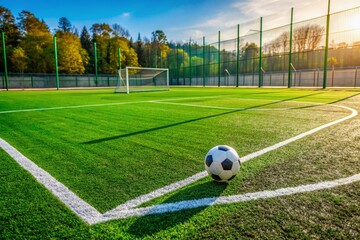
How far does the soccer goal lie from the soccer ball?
1895cm

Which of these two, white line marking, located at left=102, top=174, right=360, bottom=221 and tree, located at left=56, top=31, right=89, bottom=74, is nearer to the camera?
white line marking, located at left=102, top=174, right=360, bottom=221

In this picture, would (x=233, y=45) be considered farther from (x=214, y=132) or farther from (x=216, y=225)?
(x=216, y=225)

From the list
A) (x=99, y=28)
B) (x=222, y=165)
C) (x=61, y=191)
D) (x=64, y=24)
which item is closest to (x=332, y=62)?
(x=222, y=165)

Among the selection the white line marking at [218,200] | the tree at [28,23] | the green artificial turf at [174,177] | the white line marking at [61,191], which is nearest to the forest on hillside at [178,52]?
Answer: the tree at [28,23]

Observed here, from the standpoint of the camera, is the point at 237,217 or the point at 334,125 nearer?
the point at 237,217

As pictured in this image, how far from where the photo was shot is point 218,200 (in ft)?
6.55

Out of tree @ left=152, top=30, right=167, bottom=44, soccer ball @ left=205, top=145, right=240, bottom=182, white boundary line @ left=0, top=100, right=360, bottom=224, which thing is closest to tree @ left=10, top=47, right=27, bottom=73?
tree @ left=152, top=30, right=167, bottom=44

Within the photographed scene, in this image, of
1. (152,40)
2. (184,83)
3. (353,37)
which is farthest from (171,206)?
(152,40)

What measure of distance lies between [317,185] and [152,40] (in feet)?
242

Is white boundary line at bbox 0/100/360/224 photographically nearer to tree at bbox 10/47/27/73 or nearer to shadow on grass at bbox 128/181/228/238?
shadow on grass at bbox 128/181/228/238

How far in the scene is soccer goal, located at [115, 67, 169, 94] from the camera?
22109 millimetres

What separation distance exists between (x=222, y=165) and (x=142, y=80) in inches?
1024

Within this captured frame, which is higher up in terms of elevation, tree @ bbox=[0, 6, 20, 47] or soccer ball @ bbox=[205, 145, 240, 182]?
tree @ bbox=[0, 6, 20, 47]

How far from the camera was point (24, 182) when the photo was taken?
237cm
